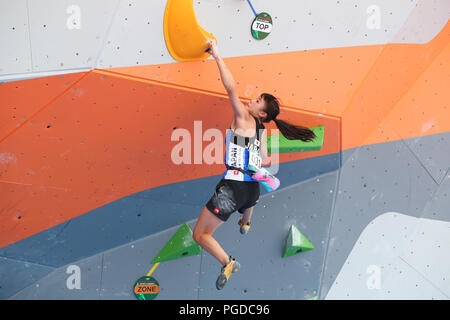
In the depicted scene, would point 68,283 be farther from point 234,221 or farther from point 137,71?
point 137,71

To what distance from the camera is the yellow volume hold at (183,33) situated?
9.02 feet

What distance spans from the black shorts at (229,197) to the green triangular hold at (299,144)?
18.4 inches

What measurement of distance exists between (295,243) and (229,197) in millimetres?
813

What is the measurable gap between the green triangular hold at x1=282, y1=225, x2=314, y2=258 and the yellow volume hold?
4.45ft

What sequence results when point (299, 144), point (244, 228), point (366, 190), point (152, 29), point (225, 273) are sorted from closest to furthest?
point (225, 273)
point (152, 29)
point (244, 228)
point (299, 144)
point (366, 190)

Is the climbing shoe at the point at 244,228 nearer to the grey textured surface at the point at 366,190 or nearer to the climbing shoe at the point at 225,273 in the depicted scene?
the climbing shoe at the point at 225,273

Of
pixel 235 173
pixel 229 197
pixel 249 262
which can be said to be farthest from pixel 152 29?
pixel 249 262

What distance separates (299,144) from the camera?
10.8 feet

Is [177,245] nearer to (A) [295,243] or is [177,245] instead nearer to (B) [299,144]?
(A) [295,243]

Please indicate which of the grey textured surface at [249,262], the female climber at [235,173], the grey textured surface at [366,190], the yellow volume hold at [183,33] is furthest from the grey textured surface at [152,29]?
the grey textured surface at [249,262]

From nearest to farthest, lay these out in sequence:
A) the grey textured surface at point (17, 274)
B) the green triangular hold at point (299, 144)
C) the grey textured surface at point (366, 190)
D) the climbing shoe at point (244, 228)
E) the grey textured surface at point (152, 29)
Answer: the grey textured surface at point (152, 29) < the grey textured surface at point (17, 274) < the climbing shoe at point (244, 228) < the green triangular hold at point (299, 144) < the grey textured surface at point (366, 190)

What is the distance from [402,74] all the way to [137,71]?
6.17ft

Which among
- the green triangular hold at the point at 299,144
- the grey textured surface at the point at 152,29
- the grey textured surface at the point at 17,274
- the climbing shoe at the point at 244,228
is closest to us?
the grey textured surface at the point at 152,29

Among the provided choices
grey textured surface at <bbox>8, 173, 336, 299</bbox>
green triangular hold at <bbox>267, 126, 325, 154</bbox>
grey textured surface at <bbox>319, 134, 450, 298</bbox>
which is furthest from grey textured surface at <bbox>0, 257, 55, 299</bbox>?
grey textured surface at <bbox>319, 134, 450, 298</bbox>
